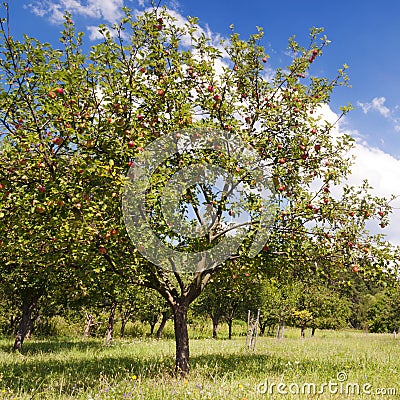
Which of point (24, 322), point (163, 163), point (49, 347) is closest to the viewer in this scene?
point (163, 163)

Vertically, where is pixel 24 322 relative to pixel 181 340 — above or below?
below

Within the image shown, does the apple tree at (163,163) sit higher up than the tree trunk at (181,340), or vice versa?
the apple tree at (163,163)

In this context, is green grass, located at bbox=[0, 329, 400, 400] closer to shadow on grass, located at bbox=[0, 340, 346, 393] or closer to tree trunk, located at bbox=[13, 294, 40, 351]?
shadow on grass, located at bbox=[0, 340, 346, 393]

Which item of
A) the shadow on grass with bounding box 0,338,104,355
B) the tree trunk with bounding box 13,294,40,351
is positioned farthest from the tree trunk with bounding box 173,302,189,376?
the tree trunk with bounding box 13,294,40,351

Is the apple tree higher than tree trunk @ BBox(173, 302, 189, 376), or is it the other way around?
the apple tree

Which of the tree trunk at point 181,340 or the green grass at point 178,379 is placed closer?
the green grass at point 178,379

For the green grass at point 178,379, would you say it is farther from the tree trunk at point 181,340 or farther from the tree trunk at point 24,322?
the tree trunk at point 24,322

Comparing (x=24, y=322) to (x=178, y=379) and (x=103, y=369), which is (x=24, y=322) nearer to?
(x=103, y=369)

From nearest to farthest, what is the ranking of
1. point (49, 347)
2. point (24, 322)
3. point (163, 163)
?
point (163, 163) → point (24, 322) → point (49, 347)

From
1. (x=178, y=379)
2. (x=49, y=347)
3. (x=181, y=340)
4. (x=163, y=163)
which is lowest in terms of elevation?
(x=49, y=347)

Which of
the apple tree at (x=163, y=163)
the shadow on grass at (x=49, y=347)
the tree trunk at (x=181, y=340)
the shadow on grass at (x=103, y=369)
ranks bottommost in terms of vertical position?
the shadow on grass at (x=49, y=347)

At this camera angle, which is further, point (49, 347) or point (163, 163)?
point (49, 347)

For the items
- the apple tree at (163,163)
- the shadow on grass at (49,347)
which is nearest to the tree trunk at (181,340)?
the apple tree at (163,163)

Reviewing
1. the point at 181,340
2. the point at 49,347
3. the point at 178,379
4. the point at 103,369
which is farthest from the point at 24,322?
the point at 178,379
